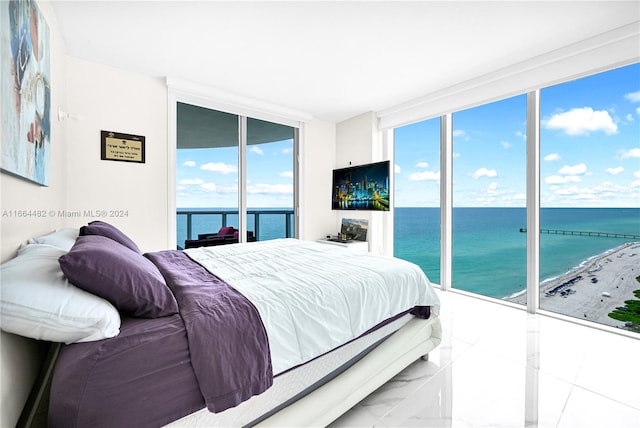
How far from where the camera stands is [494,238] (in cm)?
466

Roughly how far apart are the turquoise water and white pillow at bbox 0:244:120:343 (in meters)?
3.81

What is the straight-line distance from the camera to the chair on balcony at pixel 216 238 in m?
3.82

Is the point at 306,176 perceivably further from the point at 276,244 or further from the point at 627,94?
the point at 627,94

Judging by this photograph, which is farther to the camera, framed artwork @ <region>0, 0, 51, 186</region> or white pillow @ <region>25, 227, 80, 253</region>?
white pillow @ <region>25, 227, 80, 253</region>

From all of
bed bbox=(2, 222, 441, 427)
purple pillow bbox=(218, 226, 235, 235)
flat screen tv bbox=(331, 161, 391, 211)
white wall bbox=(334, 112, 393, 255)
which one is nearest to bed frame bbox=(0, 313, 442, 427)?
bed bbox=(2, 222, 441, 427)

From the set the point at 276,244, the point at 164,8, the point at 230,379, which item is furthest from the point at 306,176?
the point at 230,379

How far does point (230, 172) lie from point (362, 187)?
2.02 metres

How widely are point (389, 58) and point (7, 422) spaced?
3.41 meters

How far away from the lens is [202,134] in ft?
12.7

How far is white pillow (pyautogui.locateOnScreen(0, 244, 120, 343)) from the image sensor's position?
799mm

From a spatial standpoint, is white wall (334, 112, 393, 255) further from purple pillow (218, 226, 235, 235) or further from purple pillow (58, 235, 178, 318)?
purple pillow (58, 235, 178, 318)

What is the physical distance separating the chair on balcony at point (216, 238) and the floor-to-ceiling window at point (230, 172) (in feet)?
0.18

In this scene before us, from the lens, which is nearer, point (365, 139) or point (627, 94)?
point (627, 94)

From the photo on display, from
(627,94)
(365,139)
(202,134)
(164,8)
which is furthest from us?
(365,139)
